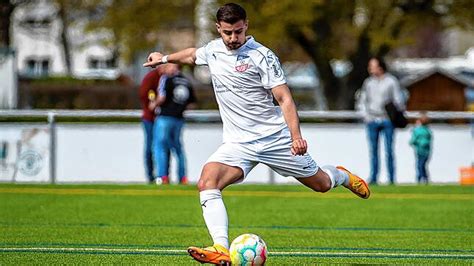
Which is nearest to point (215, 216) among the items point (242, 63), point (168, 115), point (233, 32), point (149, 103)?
point (242, 63)

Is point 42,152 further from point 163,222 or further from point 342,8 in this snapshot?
point 342,8

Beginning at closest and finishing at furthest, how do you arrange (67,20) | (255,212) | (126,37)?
(255,212) → (126,37) → (67,20)

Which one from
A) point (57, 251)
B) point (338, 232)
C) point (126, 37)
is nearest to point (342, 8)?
point (126, 37)

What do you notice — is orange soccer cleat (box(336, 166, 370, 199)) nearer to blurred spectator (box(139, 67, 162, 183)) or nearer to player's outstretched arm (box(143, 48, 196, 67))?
player's outstretched arm (box(143, 48, 196, 67))

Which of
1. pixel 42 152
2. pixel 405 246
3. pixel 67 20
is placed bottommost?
pixel 405 246

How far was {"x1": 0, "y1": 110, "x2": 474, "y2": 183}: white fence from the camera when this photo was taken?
20828 mm

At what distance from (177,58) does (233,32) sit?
2.99ft

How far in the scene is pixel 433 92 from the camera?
46062 mm

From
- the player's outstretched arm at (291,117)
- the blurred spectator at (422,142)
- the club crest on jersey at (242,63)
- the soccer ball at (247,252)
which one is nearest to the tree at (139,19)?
the blurred spectator at (422,142)

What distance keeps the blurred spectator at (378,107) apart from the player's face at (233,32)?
417 inches

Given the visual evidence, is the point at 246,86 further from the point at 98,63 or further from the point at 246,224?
the point at 98,63

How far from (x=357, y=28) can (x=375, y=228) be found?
22999mm

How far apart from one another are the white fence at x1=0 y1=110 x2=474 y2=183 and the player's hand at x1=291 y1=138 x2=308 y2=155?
11900 millimetres

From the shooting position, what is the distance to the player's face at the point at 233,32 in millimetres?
9281
